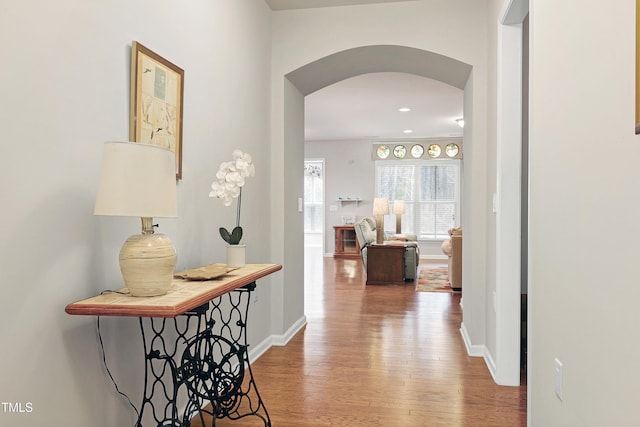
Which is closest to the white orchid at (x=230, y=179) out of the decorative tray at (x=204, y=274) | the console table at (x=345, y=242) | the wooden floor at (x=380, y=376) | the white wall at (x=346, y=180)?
the decorative tray at (x=204, y=274)

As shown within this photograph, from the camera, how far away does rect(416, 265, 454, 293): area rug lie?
665 centimetres

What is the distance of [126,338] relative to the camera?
197 cm

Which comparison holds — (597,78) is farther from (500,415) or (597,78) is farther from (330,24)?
(330,24)

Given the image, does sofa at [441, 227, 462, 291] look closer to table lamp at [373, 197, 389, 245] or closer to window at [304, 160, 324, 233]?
table lamp at [373, 197, 389, 245]

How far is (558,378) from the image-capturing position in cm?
177

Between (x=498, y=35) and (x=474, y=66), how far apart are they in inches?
22.8

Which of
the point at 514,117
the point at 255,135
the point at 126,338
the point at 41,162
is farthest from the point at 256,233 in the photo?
the point at 41,162

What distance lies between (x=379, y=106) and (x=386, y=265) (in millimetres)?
2576

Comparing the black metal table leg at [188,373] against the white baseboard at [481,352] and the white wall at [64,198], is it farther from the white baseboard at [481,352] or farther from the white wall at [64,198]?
the white baseboard at [481,352]

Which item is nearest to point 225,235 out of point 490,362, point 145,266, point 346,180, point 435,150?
point 145,266

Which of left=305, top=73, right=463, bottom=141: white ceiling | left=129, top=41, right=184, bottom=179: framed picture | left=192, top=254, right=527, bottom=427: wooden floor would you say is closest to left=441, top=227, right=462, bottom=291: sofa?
left=192, top=254, right=527, bottom=427: wooden floor

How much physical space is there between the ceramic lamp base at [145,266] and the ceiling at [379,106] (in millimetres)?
2793

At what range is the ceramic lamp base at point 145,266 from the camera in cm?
161

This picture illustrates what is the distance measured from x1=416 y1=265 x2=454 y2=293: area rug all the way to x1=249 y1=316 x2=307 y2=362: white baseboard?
268 centimetres
